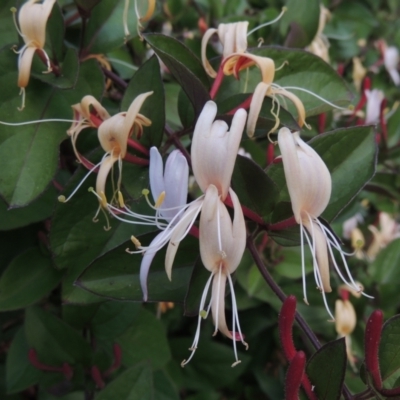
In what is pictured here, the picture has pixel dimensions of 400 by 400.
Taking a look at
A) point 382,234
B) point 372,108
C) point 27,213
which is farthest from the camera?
point 382,234

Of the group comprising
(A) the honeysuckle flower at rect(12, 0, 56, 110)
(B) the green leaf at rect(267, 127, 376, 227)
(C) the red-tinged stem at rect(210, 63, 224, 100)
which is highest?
(A) the honeysuckle flower at rect(12, 0, 56, 110)

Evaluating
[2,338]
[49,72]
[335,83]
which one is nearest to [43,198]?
[49,72]

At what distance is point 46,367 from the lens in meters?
0.62

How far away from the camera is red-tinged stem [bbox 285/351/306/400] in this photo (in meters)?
0.36

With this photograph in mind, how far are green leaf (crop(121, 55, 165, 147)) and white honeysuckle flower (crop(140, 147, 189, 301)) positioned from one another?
80mm

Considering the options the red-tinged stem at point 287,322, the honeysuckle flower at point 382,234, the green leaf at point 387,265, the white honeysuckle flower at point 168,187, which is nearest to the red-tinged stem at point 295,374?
the red-tinged stem at point 287,322

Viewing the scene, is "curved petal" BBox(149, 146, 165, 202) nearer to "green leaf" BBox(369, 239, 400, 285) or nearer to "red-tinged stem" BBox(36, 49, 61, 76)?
"red-tinged stem" BBox(36, 49, 61, 76)

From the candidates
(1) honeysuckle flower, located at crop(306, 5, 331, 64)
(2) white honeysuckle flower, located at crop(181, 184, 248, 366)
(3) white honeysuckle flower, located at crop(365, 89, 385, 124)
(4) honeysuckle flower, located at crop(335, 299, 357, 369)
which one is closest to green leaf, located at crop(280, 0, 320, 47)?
(1) honeysuckle flower, located at crop(306, 5, 331, 64)

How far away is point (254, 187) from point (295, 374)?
Answer: 0.48ft

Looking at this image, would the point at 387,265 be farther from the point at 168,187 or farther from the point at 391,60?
the point at 168,187

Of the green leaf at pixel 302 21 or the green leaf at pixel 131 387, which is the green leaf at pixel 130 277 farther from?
the green leaf at pixel 302 21

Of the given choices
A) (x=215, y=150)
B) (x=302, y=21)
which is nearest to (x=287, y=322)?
(x=215, y=150)

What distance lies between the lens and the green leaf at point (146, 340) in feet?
2.38

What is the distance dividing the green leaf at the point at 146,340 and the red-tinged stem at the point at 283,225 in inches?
13.8
